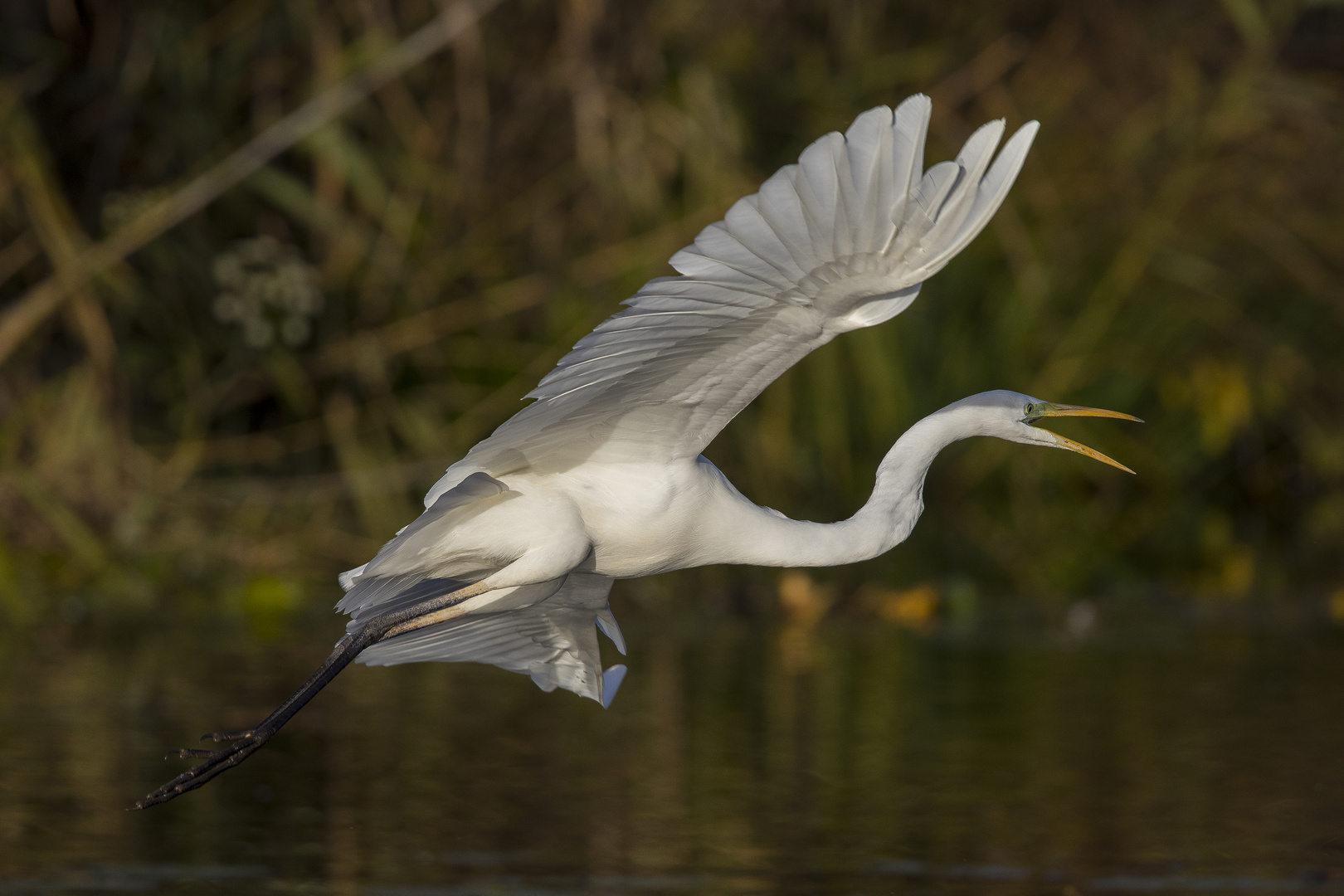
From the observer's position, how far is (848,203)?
10.2 feet

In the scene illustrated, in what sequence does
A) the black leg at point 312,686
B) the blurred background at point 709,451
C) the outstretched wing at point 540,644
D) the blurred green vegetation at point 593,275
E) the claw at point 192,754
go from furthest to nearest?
the blurred green vegetation at point 593,275 < the blurred background at point 709,451 < the outstretched wing at point 540,644 < the black leg at point 312,686 < the claw at point 192,754

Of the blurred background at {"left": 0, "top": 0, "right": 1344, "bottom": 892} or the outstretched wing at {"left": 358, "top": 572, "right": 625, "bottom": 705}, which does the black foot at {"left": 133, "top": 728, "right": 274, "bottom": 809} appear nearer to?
the blurred background at {"left": 0, "top": 0, "right": 1344, "bottom": 892}

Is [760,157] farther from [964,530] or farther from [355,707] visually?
[355,707]

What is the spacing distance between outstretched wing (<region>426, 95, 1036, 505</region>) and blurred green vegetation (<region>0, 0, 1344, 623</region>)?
4.28 meters

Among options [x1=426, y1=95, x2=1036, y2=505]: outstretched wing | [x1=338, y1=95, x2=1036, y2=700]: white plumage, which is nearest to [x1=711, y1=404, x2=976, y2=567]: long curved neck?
[x1=338, y1=95, x2=1036, y2=700]: white plumage

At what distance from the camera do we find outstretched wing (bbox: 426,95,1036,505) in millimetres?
3041

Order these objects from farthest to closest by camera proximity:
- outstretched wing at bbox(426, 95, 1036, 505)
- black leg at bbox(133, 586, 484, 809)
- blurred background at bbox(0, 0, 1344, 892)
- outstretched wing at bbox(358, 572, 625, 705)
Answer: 1. blurred background at bbox(0, 0, 1344, 892)
2. outstretched wing at bbox(358, 572, 625, 705)
3. black leg at bbox(133, 586, 484, 809)
4. outstretched wing at bbox(426, 95, 1036, 505)

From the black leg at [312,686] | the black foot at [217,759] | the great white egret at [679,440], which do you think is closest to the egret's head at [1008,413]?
the great white egret at [679,440]

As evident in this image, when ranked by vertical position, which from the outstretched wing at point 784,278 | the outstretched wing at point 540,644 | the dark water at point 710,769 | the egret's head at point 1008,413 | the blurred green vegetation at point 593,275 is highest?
the blurred green vegetation at point 593,275

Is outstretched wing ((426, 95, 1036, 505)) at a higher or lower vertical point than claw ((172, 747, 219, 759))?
higher

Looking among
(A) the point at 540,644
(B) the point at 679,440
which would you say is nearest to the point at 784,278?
(B) the point at 679,440

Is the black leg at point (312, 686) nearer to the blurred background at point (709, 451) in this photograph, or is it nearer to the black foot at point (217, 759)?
the black foot at point (217, 759)

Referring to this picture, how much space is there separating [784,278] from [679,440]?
0.70 meters

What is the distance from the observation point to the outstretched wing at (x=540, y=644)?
4.41 m
